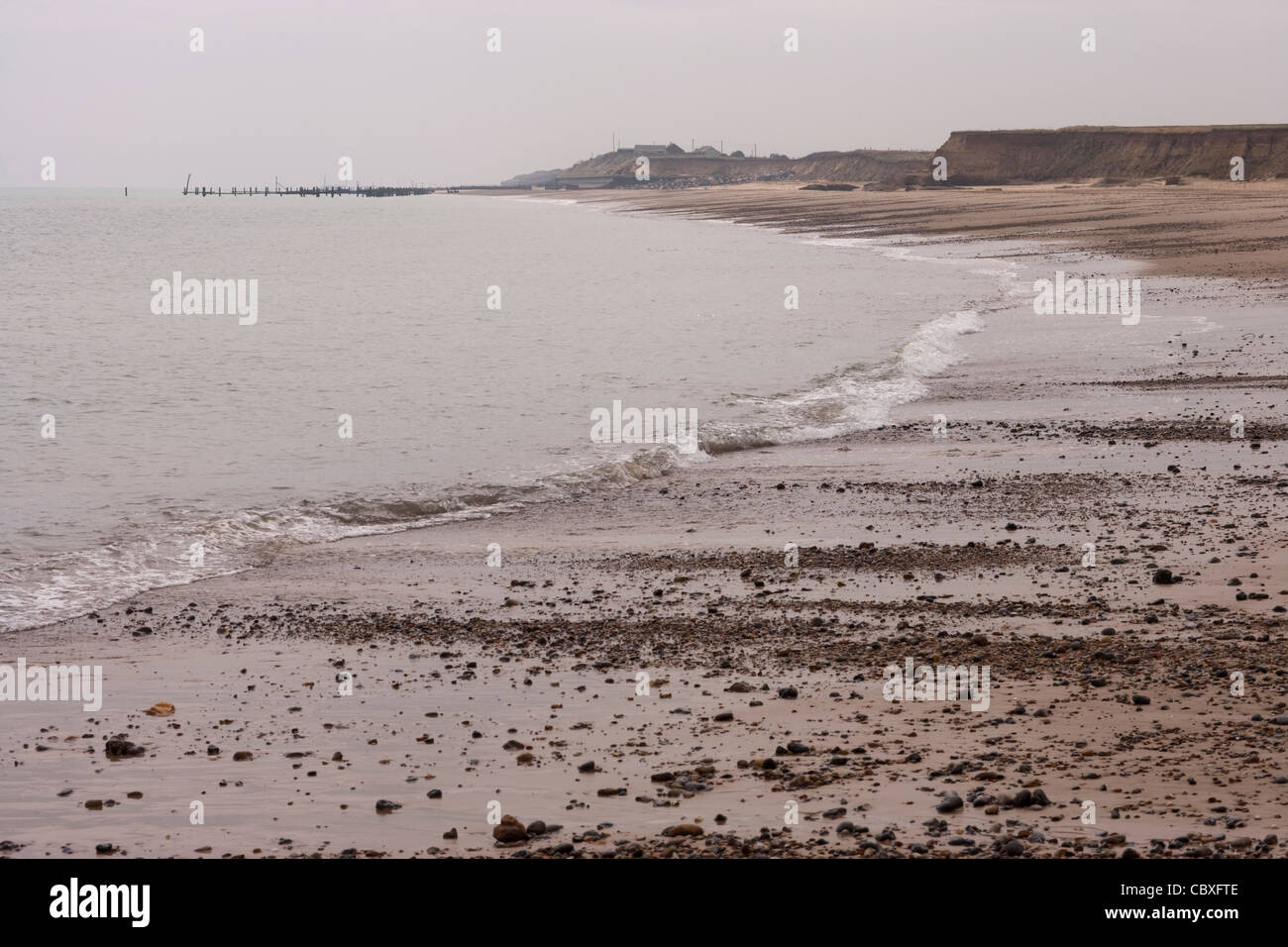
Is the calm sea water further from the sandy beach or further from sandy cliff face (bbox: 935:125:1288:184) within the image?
sandy cliff face (bbox: 935:125:1288:184)

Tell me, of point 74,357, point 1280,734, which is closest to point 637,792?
point 1280,734

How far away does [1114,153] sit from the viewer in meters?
131

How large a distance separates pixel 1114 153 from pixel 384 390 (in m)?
124

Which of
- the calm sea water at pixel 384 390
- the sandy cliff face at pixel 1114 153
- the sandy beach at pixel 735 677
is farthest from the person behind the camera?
the sandy cliff face at pixel 1114 153

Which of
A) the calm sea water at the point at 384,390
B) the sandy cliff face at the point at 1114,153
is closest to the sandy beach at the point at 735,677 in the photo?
the calm sea water at the point at 384,390

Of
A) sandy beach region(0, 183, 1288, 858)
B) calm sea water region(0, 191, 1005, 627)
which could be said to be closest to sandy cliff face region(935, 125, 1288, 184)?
calm sea water region(0, 191, 1005, 627)

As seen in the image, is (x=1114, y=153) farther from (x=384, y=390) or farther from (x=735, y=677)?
(x=735, y=677)

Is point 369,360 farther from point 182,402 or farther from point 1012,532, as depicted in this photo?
point 1012,532

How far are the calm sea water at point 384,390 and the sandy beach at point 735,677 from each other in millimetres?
1612

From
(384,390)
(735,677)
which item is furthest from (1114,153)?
(735,677)

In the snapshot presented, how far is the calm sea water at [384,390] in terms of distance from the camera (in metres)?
14.4

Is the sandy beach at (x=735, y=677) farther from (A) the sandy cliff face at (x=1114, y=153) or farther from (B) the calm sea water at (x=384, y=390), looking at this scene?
(A) the sandy cliff face at (x=1114, y=153)
